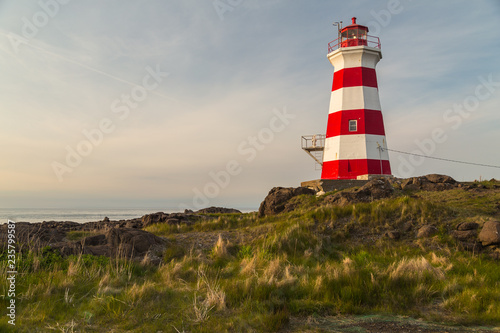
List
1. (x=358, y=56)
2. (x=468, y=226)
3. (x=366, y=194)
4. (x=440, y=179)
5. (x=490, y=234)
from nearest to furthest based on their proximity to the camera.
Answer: (x=490, y=234), (x=468, y=226), (x=366, y=194), (x=440, y=179), (x=358, y=56)

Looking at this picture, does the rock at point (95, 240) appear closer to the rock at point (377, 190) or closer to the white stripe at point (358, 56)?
the rock at point (377, 190)

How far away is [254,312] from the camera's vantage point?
185 inches

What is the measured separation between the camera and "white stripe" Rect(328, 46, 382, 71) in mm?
21719

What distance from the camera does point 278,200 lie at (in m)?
16.4

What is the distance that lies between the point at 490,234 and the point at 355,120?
13.5 m

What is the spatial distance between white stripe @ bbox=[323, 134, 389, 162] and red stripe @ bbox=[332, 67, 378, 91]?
3365 millimetres

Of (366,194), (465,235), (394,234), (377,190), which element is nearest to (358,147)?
(377,190)

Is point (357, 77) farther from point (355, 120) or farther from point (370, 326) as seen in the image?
point (370, 326)

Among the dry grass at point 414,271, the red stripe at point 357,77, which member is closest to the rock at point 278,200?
the red stripe at point 357,77

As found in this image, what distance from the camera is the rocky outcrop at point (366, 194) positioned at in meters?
13.1

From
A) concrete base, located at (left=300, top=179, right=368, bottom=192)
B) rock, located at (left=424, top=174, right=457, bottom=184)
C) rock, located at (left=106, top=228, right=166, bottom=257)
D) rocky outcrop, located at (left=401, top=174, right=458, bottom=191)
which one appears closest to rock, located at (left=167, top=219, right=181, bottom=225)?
rock, located at (left=106, top=228, right=166, bottom=257)

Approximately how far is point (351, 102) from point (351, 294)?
701 inches

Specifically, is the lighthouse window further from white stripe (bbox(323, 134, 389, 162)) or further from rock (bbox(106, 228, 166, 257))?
rock (bbox(106, 228, 166, 257))

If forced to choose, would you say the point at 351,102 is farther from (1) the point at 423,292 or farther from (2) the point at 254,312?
(2) the point at 254,312
